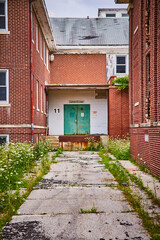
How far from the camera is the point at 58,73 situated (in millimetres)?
21641

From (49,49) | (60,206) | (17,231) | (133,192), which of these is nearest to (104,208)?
(60,206)

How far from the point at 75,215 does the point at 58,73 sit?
17.7 metres

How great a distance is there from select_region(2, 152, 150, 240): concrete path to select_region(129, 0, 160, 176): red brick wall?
1617 millimetres

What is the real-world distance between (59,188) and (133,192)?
1804 millimetres

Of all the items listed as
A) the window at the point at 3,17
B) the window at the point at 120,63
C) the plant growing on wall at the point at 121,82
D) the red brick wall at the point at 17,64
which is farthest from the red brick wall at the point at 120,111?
the window at the point at 3,17

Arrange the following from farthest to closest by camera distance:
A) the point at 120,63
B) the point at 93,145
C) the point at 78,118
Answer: the point at 120,63 → the point at 78,118 → the point at 93,145

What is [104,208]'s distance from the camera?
16.9 feet

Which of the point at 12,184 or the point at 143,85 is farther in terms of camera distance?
the point at 143,85

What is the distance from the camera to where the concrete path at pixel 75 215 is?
3.96m

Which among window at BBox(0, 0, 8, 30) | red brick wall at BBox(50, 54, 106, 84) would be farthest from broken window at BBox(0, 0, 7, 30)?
red brick wall at BBox(50, 54, 106, 84)

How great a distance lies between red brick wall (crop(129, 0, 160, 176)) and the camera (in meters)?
8.44

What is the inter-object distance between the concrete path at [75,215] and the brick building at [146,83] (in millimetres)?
1620

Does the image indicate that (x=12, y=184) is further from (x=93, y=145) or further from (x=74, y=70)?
(x=74, y=70)

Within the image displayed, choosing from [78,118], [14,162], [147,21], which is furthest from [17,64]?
[78,118]
